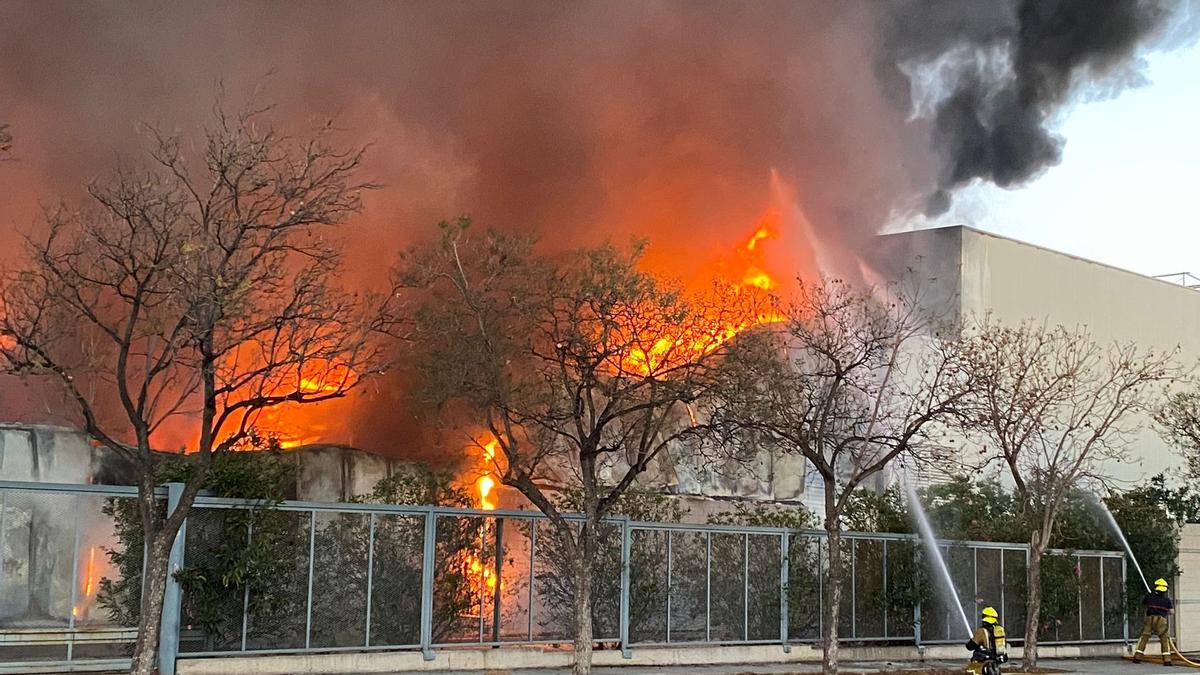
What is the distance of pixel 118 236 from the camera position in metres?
16.0

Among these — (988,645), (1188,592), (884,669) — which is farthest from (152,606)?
(1188,592)

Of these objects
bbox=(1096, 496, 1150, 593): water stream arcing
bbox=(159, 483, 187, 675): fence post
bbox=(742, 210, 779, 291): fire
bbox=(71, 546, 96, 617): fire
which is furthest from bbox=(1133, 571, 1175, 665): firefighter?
bbox=(71, 546, 96, 617): fire

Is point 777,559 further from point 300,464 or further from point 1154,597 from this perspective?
point 300,464

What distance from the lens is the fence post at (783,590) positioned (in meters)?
24.1

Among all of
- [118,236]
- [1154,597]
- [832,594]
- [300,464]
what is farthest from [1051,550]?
[118,236]

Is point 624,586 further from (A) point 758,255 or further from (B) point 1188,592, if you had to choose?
(B) point 1188,592

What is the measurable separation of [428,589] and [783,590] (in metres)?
8.10

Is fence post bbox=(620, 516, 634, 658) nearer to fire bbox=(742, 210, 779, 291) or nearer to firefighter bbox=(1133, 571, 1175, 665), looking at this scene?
firefighter bbox=(1133, 571, 1175, 665)

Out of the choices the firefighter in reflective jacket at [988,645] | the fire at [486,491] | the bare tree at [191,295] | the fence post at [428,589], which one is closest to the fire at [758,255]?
the fire at [486,491]

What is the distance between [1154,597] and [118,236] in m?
23.1

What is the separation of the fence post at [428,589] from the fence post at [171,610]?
13.0ft

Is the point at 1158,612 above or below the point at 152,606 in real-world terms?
below

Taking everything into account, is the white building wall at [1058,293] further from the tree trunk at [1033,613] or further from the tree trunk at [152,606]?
the tree trunk at [152,606]

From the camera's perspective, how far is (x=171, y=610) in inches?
666
